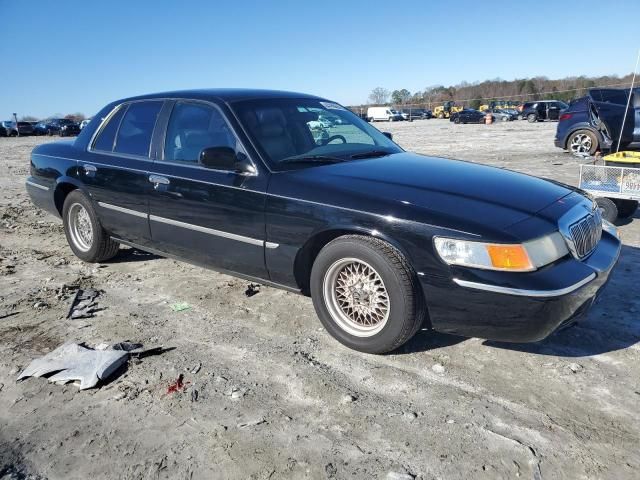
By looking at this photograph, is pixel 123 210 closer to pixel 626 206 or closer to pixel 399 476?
pixel 399 476

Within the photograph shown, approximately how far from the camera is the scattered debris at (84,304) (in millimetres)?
3986

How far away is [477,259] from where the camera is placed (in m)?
2.79

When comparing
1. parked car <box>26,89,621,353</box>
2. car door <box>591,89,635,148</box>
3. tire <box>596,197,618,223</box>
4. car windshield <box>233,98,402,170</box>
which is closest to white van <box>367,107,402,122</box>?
car door <box>591,89,635,148</box>

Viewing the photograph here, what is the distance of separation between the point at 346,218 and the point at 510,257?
0.95 m

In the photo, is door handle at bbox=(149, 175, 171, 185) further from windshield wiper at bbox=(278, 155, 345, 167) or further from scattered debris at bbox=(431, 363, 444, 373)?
scattered debris at bbox=(431, 363, 444, 373)

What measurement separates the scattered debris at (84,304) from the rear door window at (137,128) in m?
1.24

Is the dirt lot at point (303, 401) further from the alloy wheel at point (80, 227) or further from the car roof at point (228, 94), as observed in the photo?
the car roof at point (228, 94)

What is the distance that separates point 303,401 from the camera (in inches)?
110

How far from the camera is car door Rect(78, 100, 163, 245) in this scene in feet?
14.3

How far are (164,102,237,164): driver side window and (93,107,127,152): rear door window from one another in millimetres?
827

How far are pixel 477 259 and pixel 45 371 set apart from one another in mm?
2571

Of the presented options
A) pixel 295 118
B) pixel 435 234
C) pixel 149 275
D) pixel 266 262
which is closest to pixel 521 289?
pixel 435 234

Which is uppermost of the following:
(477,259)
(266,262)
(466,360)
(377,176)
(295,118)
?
(295,118)

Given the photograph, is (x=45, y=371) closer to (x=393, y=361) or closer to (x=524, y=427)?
(x=393, y=361)
